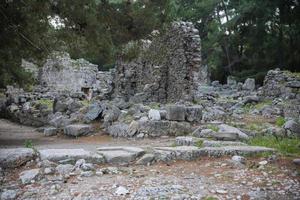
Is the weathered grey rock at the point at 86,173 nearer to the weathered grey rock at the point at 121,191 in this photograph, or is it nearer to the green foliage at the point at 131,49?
the weathered grey rock at the point at 121,191

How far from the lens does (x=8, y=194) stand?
17.1 ft

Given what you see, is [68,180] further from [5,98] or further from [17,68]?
[5,98]

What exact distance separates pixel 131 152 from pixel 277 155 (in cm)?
227

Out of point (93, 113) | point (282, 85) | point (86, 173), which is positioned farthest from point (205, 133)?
point (282, 85)

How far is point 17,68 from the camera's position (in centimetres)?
1268

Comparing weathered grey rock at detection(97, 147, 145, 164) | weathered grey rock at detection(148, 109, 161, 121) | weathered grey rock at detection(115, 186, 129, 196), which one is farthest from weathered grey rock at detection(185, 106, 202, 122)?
weathered grey rock at detection(115, 186, 129, 196)

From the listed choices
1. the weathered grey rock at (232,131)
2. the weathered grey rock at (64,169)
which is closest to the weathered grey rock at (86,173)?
the weathered grey rock at (64,169)

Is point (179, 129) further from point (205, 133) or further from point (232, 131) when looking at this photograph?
point (232, 131)

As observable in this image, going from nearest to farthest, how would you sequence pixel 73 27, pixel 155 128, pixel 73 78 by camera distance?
pixel 73 27 < pixel 155 128 < pixel 73 78

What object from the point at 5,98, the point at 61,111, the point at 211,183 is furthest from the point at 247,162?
the point at 5,98

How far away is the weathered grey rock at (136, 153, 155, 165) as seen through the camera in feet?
21.0

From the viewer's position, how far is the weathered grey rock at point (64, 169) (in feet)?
19.0

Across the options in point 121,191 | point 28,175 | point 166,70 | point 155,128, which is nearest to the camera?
point 121,191

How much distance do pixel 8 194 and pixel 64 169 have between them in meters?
0.88
